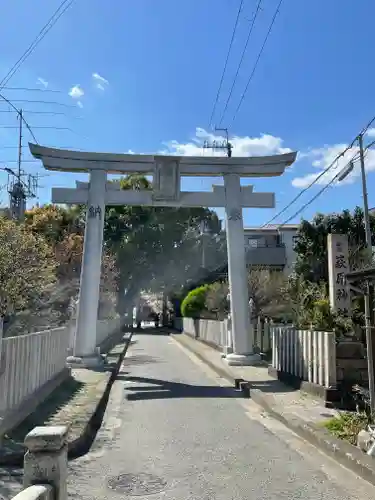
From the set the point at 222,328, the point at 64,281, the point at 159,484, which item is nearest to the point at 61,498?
the point at 159,484

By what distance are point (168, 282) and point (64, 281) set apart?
22.3 m

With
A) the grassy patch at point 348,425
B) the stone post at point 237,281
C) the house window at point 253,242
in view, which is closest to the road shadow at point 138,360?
the stone post at point 237,281

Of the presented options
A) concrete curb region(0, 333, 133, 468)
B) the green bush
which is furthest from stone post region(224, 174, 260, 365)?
the green bush

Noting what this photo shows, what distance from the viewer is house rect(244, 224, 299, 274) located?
1687 inches

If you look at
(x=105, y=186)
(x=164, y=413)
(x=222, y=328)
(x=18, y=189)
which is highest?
(x=18, y=189)

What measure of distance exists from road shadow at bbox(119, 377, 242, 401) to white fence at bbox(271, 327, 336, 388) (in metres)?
1.51

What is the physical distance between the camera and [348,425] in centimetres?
689

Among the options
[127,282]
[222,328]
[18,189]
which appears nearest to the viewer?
[222,328]

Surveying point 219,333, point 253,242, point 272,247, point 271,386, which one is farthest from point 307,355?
point 253,242

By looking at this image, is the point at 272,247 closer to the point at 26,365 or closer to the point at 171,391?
the point at 171,391

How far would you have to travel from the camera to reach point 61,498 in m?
3.49

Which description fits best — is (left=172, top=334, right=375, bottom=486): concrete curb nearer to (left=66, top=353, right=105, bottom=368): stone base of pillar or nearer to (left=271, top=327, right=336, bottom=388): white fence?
(left=271, top=327, right=336, bottom=388): white fence

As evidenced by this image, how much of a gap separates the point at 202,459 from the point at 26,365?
11.3ft

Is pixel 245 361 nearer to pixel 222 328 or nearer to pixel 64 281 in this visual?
pixel 222 328
